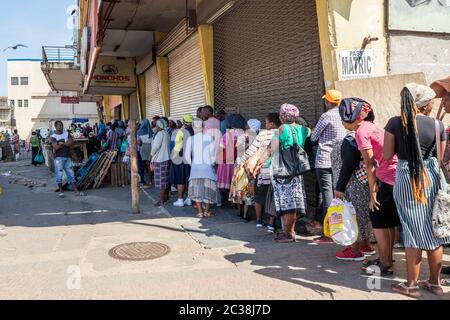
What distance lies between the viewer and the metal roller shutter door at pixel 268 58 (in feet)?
20.3

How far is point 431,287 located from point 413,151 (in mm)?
1206

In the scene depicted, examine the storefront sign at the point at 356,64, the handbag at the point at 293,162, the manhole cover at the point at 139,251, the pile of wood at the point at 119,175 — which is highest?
the storefront sign at the point at 356,64

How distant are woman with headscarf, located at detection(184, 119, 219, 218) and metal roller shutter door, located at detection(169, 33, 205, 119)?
3060 mm

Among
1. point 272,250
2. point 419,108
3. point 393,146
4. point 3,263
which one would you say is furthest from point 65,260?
point 419,108

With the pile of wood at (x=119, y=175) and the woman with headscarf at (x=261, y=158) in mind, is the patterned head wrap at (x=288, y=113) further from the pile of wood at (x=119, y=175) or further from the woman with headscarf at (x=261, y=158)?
the pile of wood at (x=119, y=175)

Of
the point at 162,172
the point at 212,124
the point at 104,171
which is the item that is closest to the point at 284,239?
the point at 212,124

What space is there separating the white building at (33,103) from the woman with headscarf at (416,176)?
4485 cm

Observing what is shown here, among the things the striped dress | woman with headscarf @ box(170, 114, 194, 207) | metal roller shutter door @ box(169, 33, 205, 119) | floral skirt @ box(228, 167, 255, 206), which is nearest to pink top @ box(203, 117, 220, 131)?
woman with headscarf @ box(170, 114, 194, 207)

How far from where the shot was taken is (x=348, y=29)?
5.41 m

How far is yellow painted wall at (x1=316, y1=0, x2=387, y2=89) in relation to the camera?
17.6ft

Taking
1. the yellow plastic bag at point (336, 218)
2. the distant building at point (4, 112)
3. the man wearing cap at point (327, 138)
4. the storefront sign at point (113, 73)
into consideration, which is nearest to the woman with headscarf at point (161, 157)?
the man wearing cap at point (327, 138)

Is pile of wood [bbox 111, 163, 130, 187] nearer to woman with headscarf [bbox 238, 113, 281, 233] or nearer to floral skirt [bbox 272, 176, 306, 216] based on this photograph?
Answer: woman with headscarf [bbox 238, 113, 281, 233]

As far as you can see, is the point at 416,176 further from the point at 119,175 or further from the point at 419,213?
the point at 119,175

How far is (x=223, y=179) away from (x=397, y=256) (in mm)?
3218
